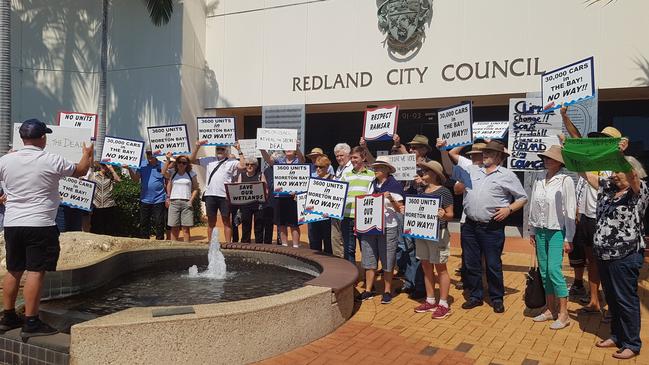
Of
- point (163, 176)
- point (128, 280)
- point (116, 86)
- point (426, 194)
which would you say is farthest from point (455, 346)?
point (116, 86)

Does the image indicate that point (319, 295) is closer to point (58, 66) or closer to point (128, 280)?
point (128, 280)

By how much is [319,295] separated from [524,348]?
1.95 meters

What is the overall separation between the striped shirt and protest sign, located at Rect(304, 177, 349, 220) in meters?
0.18

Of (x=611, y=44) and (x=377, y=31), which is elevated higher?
(x=377, y=31)

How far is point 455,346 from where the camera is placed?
192 inches

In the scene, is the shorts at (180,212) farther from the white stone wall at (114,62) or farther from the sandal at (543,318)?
the white stone wall at (114,62)

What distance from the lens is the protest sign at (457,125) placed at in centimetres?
648

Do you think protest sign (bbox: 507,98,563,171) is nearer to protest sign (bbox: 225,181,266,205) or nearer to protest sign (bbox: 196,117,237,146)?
protest sign (bbox: 225,181,266,205)

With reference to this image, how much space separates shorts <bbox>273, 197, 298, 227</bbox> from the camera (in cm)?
879

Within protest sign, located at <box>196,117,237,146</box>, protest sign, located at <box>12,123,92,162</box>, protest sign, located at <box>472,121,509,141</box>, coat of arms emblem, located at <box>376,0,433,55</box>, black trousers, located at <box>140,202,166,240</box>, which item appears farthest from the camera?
coat of arms emblem, located at <box>376,0,433,55</box>

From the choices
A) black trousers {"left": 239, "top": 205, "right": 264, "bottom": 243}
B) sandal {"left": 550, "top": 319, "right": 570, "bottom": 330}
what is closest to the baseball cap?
black trousers {"left": 239, "top": 205, "right": 264, "bottom": 243}

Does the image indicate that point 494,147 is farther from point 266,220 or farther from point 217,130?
point 217,130

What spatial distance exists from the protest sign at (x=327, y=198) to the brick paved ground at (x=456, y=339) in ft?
3.92

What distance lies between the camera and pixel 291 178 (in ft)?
27.0
